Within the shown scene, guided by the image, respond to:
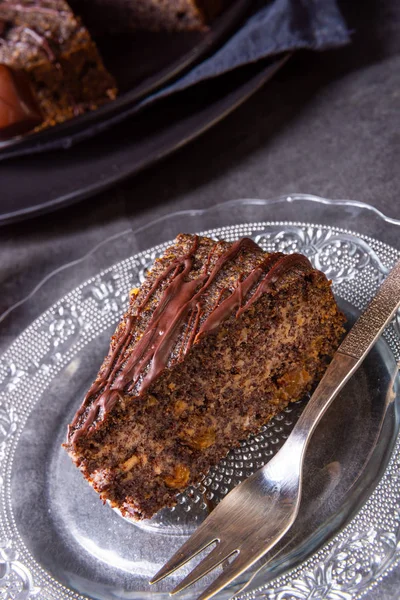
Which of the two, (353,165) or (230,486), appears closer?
(230,486)

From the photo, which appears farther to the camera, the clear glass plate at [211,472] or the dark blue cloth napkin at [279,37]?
the dark blue cloth napkin at [279,37]

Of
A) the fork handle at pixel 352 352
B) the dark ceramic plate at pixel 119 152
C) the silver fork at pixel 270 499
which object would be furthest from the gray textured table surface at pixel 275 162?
the silver fork at pixel 270 499

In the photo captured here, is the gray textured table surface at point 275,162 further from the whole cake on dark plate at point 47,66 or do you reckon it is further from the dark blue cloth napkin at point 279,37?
the whole cake on dark plate at point 47,66

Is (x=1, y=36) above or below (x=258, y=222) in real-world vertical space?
above

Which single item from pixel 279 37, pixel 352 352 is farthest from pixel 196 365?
pixel 279 37

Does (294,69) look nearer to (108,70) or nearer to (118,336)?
(108,70)

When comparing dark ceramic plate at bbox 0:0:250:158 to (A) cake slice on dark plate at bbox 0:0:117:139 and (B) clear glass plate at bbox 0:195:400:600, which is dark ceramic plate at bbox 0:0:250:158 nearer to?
(A) cake slice on dark plate at bbox 0:0:117:139

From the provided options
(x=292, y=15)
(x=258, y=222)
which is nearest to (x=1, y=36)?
(x=292, y=15)
